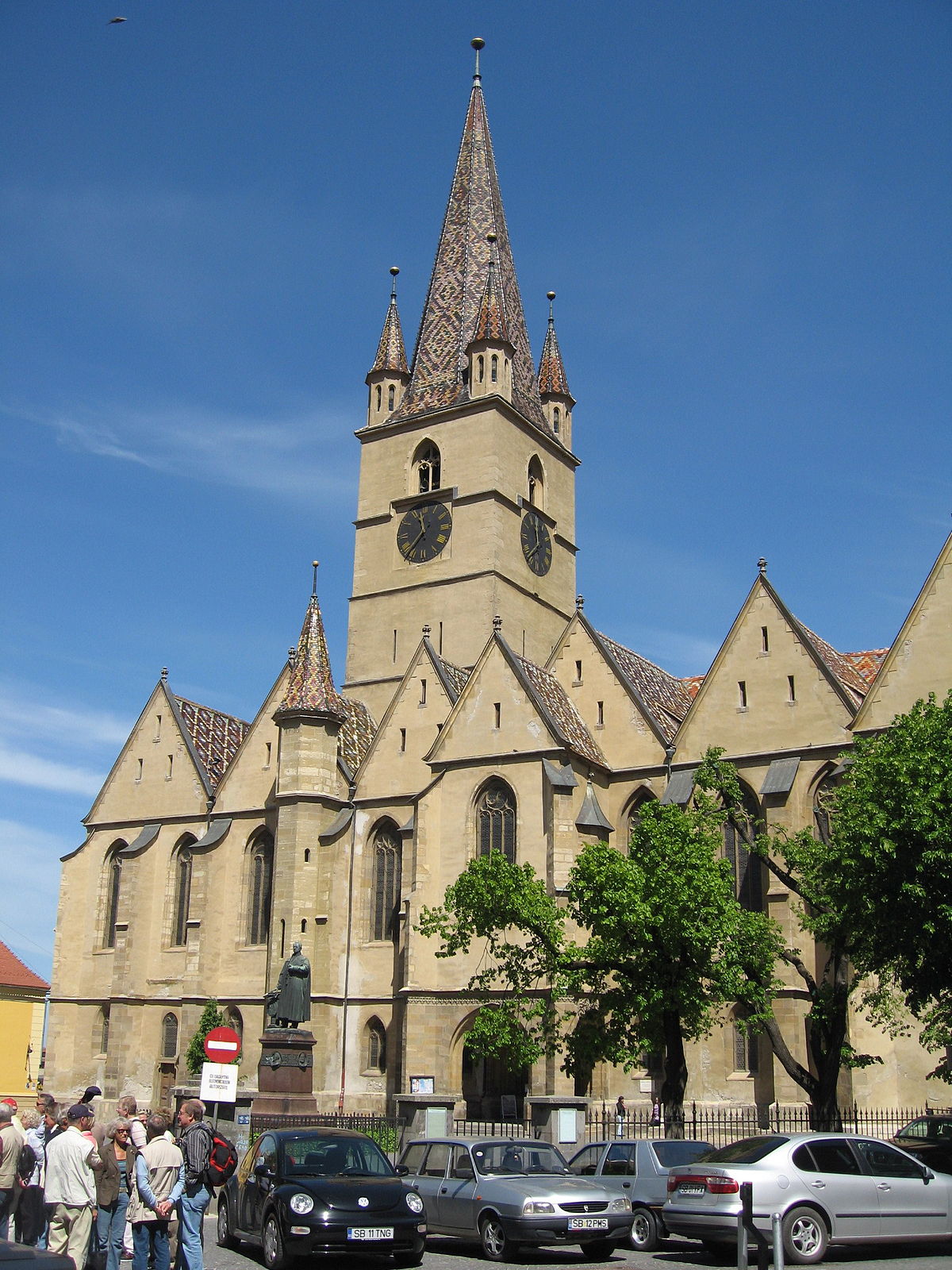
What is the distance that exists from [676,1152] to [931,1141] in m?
5.41

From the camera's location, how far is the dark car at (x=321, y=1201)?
14867mm

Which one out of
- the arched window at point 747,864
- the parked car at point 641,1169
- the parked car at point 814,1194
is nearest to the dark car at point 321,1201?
the parked car at point 814,1194

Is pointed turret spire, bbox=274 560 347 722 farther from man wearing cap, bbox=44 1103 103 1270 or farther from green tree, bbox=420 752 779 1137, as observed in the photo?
man wearing cap, bbox=44 1103 103 1270

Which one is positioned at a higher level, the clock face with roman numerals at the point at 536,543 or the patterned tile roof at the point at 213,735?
the clock face with roman numerals at the point at 536,543

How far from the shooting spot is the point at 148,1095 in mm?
45281

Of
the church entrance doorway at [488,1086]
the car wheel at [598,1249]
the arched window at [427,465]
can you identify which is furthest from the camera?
the arched window at [427,465]

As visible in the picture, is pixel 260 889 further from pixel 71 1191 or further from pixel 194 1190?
pixel 71 1191

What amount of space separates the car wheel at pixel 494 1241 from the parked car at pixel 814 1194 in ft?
6.54

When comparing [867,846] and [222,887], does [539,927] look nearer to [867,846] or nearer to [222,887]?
[867,846]

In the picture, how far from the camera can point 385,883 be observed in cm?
4300

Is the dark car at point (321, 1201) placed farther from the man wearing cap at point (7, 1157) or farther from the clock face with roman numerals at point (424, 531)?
the clock face with roman numerals at point (424, 531)

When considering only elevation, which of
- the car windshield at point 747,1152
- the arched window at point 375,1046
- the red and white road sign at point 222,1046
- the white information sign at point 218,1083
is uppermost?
the arched window at point 375,1046

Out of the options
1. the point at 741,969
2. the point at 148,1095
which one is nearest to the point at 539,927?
the point at 741,969

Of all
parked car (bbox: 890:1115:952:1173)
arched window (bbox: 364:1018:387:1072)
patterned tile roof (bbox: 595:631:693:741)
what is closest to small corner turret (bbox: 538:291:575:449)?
patterned tile roof (bbox: 595:631:693:741)
